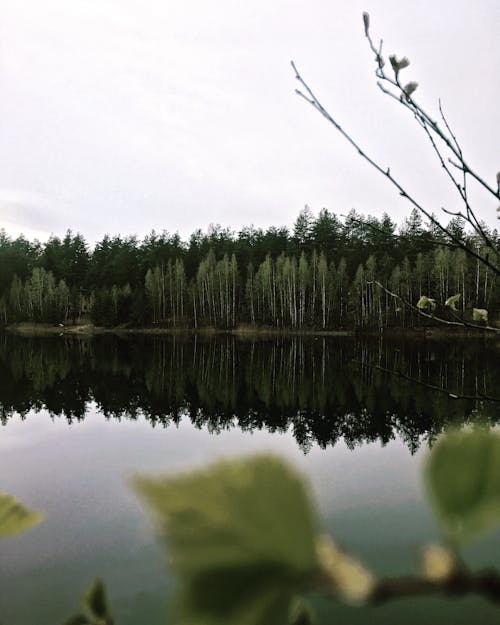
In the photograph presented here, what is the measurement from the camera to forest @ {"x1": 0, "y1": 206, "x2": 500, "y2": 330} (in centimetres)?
4275

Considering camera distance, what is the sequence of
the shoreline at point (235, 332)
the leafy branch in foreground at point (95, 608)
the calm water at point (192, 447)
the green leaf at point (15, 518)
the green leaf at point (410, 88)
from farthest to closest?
the shoreline at point (235, 332), the calm water at point (192, 447), the green leaf at point (410, 88), the leafy branch in foreground at point (95, 608), the green leaf at point (15, 518)

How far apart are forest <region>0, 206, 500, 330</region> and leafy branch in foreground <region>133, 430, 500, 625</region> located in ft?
126

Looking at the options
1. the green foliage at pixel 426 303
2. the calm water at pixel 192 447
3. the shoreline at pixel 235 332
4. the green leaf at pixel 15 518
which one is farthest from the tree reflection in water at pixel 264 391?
the shoreline at pixel 235 332

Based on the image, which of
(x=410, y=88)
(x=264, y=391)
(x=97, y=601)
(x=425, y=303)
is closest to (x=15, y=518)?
(x=97, y=601)

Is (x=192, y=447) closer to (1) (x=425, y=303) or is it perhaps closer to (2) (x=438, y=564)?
(1) (x=425, y=303)

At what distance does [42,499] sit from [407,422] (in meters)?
9.24

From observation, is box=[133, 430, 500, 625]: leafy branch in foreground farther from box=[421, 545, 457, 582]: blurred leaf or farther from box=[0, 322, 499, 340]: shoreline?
box=[0, 322, 499, 340]: shoreline

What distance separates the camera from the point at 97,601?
44cm

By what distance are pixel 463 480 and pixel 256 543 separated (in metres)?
0.08

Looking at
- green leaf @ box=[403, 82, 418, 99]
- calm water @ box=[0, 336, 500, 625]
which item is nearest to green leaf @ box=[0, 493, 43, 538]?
calm water @ box=[0, 336, 500, 625]

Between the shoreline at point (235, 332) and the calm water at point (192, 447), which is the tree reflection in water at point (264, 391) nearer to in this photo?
the calm water at point (192, 447)

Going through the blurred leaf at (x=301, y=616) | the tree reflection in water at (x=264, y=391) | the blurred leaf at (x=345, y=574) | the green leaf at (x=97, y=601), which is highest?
the blurred leaf at (x=345, y=574)

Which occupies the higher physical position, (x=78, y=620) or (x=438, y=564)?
(x=438, y=564)

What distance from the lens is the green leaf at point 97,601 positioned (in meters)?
0.44
